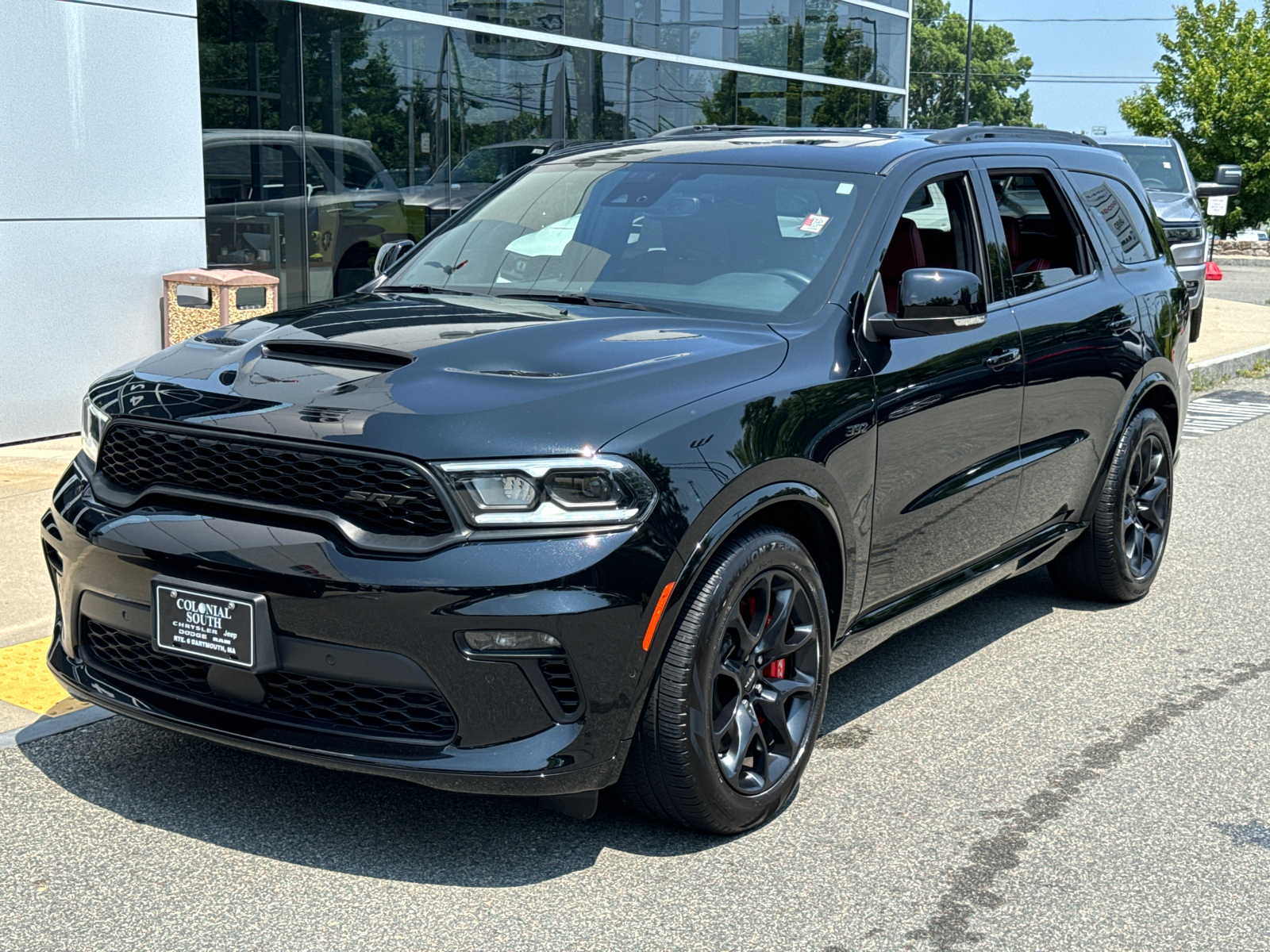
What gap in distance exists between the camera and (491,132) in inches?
554

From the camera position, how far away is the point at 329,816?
3875mm

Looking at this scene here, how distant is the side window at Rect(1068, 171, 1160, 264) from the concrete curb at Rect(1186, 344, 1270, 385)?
738 cm

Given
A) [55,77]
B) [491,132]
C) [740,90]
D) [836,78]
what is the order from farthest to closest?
[836,78]
[740,90]
[491,132]
[55,77]

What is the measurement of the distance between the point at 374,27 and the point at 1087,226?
8190 mm

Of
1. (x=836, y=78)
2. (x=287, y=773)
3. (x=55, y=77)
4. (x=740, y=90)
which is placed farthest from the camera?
(x=836, y=78)

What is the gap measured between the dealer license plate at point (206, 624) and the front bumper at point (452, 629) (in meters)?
0.04

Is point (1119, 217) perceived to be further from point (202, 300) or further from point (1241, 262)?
point (1241, 262)

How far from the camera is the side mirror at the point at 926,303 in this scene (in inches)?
168

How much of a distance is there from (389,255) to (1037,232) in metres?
2.46

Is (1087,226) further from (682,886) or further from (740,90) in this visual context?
(740,90)

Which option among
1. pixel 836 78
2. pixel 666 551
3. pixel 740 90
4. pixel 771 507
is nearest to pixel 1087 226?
pixel 771 507

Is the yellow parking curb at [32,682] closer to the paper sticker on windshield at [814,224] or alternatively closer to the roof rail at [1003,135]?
the paper sticker on windshield at [814,224]

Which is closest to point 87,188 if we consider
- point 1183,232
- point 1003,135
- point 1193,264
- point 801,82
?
point 1003,135

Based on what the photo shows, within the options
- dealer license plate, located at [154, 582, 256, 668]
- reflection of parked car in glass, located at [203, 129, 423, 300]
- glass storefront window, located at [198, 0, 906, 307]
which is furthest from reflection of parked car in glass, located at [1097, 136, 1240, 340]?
dealer license plate, located at [154, 582, 256, 668]
